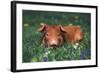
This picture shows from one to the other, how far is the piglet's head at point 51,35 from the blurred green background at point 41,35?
33 mm

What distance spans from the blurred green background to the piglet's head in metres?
0.03

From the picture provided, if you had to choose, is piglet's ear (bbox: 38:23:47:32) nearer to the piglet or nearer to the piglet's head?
the piglet's head

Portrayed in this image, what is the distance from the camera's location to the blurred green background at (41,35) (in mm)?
1806

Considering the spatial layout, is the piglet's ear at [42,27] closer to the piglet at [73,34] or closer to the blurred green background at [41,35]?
the blurred green background at [41,35]

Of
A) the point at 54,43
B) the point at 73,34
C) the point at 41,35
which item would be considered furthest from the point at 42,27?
the point at 73,34

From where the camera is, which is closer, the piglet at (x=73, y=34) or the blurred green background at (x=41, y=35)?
the blurred green background at (x=41, y=35)

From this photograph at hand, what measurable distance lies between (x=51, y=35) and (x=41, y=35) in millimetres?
89

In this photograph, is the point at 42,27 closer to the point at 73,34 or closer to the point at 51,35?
the point at 51,35

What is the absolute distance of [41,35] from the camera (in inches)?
72.9

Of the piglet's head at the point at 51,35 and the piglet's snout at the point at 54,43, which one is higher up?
the piglet's head at the point at 51,35

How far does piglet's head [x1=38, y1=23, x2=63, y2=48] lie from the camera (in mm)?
1859

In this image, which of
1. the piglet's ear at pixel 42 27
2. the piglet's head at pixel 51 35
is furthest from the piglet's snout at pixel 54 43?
the piglet's ear at pixel 42 27

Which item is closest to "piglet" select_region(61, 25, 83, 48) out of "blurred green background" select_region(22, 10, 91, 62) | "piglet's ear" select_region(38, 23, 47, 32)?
"blurred green background" select_region(22, 10, 91, 62)

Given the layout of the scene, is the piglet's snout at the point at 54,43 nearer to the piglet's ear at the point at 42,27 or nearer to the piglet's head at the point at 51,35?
the piglet's head at the point at 51,35
